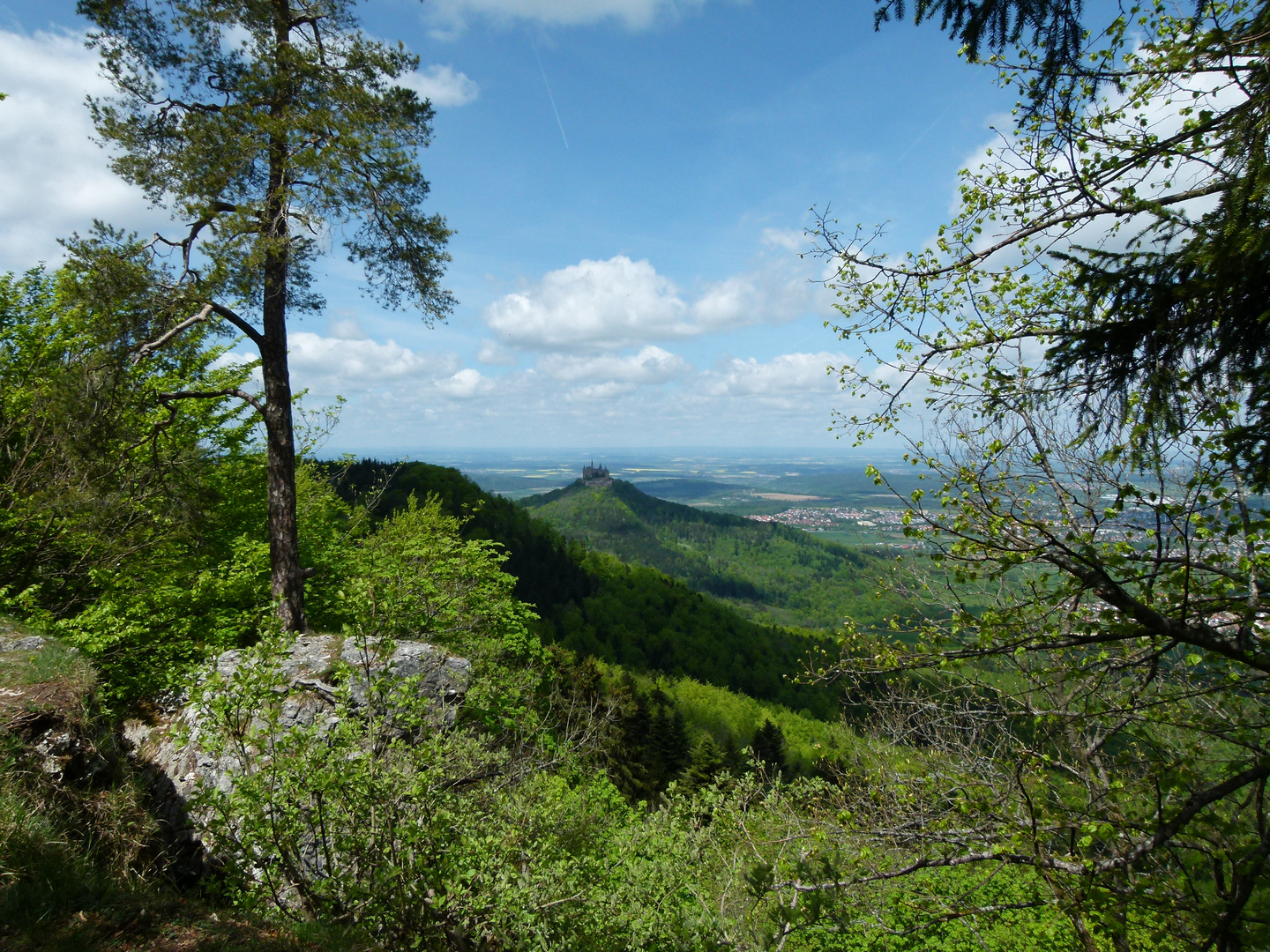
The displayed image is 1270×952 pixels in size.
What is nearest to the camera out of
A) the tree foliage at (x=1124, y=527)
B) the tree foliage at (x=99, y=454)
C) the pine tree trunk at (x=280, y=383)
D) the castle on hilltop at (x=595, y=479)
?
the tree foliage at (x=1124, y=527)

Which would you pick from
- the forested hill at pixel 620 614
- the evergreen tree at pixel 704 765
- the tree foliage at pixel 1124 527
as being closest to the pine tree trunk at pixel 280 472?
the tree foliage at pixel 1124 527

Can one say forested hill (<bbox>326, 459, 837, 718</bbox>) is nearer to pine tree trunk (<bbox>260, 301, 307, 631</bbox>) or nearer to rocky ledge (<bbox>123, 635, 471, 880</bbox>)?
rocky ledge (<bbox>123, 635, 471, 880</bbox>)

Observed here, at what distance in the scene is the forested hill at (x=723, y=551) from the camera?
136750 mm

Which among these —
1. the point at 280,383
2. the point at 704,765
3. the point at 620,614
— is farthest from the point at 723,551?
the point at 280,383

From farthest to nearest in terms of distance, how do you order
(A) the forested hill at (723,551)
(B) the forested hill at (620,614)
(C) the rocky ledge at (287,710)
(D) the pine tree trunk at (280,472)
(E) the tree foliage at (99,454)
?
(A) the forested hill at (723,551), (B) the forested hill at (620,614), (D) the pine tree trunk at (280,472), (E) the tree foliage at (99,454), (C) the rocky ledge at (287,710)

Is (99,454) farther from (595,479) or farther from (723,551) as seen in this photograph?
(595,479)

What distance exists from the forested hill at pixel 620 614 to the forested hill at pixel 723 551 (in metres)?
42.6

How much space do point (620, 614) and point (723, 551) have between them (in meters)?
101

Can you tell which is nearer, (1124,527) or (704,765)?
(1124,527)

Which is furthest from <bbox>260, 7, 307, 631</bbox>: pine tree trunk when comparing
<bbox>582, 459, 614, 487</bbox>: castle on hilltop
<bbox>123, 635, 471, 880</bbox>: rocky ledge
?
<bbox>582, 459, 614, 487</bbox>: castle on hilltop

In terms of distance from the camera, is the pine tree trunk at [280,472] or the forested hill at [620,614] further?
the forested hill at [620,614]

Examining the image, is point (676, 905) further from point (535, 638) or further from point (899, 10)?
point (899, 10)

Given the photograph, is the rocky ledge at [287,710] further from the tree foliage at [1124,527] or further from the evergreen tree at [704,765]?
the evergreen tree at [704,765]

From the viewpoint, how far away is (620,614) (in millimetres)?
75625
